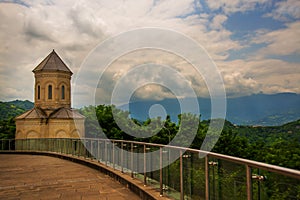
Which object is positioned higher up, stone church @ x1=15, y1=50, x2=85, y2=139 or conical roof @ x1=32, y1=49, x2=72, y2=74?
conical roof @ x1=32, y1=49, x2=72, y2=74

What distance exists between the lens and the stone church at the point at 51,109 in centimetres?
4128

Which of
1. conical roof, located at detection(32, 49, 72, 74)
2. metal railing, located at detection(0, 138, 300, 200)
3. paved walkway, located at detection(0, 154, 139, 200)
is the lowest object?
paved walkway, located at detection(0, 154, 139, 200)

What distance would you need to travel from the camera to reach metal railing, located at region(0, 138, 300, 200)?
2.84 metres

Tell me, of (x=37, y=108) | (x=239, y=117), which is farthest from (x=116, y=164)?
(x=239, y=117)

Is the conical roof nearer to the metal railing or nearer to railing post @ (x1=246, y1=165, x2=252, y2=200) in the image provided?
the metal railing

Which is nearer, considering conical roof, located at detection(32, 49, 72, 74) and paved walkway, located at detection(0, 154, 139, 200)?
paved walkway, located at detection(0, 154, 139, 200)

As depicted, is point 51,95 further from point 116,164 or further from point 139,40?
point 116,164

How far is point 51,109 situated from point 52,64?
7.37 m

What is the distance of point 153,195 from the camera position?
19.7 feet

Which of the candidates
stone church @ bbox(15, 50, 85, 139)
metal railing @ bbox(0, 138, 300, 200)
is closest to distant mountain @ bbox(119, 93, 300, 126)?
stone church @ bbox(15, 50, 85, 139)

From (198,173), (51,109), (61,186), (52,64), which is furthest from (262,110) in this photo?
(198,173)

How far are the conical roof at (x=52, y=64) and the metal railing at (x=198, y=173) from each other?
122 feet

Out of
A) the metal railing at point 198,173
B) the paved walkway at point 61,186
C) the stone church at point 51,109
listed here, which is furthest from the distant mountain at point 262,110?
the metal railing at point 198,173

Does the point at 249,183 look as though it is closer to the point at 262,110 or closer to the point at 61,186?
the point at 61,186
